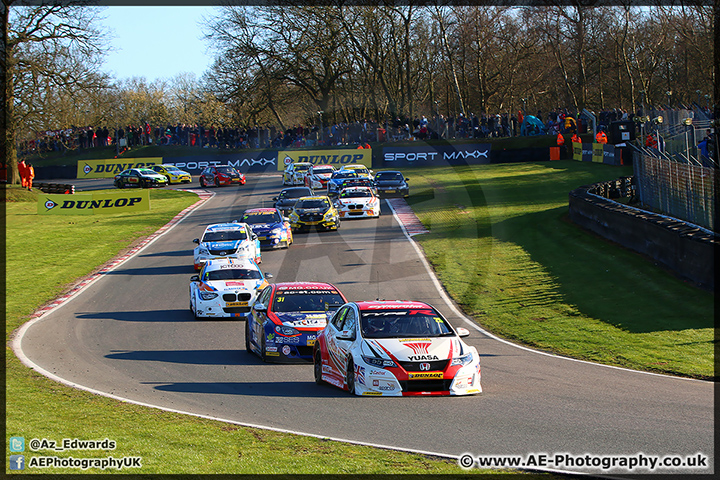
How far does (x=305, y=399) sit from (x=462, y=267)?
48.4ft

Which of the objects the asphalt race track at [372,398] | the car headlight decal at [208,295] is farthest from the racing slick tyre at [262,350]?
the car headlight decal at [208,295]

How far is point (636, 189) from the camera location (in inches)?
1094

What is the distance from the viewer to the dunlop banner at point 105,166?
6525cm

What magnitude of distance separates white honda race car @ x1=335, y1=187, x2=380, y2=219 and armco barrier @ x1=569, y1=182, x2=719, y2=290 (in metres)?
11.0

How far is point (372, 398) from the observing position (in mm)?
10359

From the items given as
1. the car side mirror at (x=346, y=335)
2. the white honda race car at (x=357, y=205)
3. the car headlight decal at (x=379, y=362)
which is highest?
the white honda race car at (x=357, y=205)

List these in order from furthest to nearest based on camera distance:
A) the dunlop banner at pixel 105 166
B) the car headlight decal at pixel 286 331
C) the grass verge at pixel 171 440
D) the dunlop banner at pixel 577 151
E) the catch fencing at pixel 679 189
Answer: the dunlop banner at pixel 105 166 < the dunlop banner at pixel 577 151 < the catch fencing at pixel 679 189 < the car headlight decal at pixel 286 331 < the grass verge at pixel 171 440

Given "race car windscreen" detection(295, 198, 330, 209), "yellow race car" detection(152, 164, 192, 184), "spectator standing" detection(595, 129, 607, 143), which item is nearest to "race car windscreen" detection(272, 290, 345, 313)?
"race car windscreen" detection(295, 198, 330, 209)

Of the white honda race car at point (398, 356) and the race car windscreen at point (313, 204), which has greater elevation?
the race car windscreen at point (313, 204)

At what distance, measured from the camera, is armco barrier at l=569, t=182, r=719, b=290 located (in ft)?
53.5

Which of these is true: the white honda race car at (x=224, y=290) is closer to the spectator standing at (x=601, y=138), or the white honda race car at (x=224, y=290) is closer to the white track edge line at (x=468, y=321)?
the white track edge line at (x=468, y=321)

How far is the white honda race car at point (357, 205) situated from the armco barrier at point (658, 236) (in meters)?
11.0

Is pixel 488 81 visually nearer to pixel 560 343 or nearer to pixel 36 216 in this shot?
pixel 36 216

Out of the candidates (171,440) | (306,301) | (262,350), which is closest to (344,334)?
(262,350)
